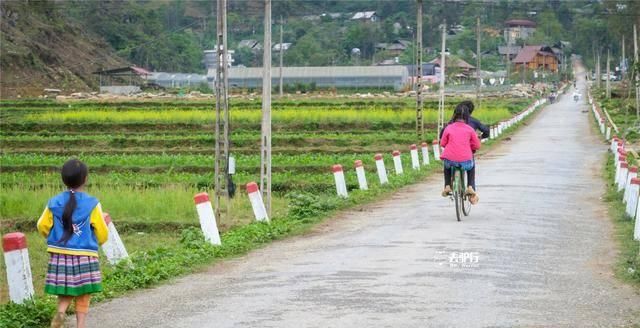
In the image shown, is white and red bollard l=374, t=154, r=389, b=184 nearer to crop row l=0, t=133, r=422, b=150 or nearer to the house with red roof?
crop row l=0, t=133, r=422, b=150

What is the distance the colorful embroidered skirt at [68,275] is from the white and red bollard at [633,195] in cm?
1091

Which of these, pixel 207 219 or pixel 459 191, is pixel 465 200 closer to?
pixel 459 191

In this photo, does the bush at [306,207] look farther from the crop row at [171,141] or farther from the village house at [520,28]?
the village house at [520,28]

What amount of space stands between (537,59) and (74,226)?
5983 inches

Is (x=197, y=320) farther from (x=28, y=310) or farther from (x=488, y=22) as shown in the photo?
(x=488, y=22)

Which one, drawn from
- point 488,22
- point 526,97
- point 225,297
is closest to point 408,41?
point 488,22

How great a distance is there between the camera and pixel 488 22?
18425 cm

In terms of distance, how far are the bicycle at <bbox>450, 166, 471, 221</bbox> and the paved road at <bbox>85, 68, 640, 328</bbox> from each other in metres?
0.27

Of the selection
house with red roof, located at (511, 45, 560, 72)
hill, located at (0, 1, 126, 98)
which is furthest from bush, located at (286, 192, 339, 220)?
house with red roof, located at (511, 45, 560, 72)

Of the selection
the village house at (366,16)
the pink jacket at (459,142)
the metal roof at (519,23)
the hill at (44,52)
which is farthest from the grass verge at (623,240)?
the metal roof at (519,23)

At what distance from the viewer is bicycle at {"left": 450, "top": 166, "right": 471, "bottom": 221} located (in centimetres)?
1742

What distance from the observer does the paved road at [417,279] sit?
9570 mm

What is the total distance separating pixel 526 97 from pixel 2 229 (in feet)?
293

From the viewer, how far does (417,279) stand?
11445 mm
